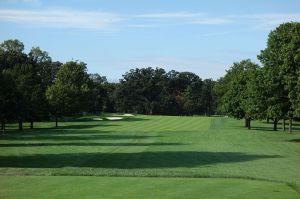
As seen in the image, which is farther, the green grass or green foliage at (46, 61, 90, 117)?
green foliage at (46, 61, 90, 117)

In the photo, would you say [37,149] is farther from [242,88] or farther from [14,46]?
[14,46]

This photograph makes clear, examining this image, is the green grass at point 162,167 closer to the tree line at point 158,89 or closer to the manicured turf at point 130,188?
the manicured turf at point 130,188

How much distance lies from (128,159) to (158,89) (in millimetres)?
140675

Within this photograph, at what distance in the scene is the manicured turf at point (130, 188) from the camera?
46.7 ft

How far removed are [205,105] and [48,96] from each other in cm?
9502

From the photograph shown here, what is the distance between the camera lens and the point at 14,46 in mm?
131500

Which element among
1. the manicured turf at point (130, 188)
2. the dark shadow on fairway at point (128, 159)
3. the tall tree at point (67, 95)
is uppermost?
the tall tree at point (67, 95)

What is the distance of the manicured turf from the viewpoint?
14.2m

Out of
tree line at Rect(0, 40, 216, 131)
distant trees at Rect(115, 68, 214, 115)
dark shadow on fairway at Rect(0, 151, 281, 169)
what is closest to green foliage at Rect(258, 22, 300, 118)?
dark shadow on fairway at Rect(0, 151, 281, 169)

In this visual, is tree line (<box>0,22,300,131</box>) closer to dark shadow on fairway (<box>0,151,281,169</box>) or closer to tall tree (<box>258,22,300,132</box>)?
tall tree (<box>258,22,300,132</box>)

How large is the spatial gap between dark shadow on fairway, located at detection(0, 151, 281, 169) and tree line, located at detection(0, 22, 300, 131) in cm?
1213

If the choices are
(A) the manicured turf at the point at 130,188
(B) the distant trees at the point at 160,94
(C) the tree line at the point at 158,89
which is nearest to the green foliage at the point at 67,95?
(C) the tree line at the point at 158,89

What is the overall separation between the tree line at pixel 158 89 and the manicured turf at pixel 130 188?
100 ft

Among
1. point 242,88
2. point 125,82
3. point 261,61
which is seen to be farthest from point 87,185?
point 125,82
